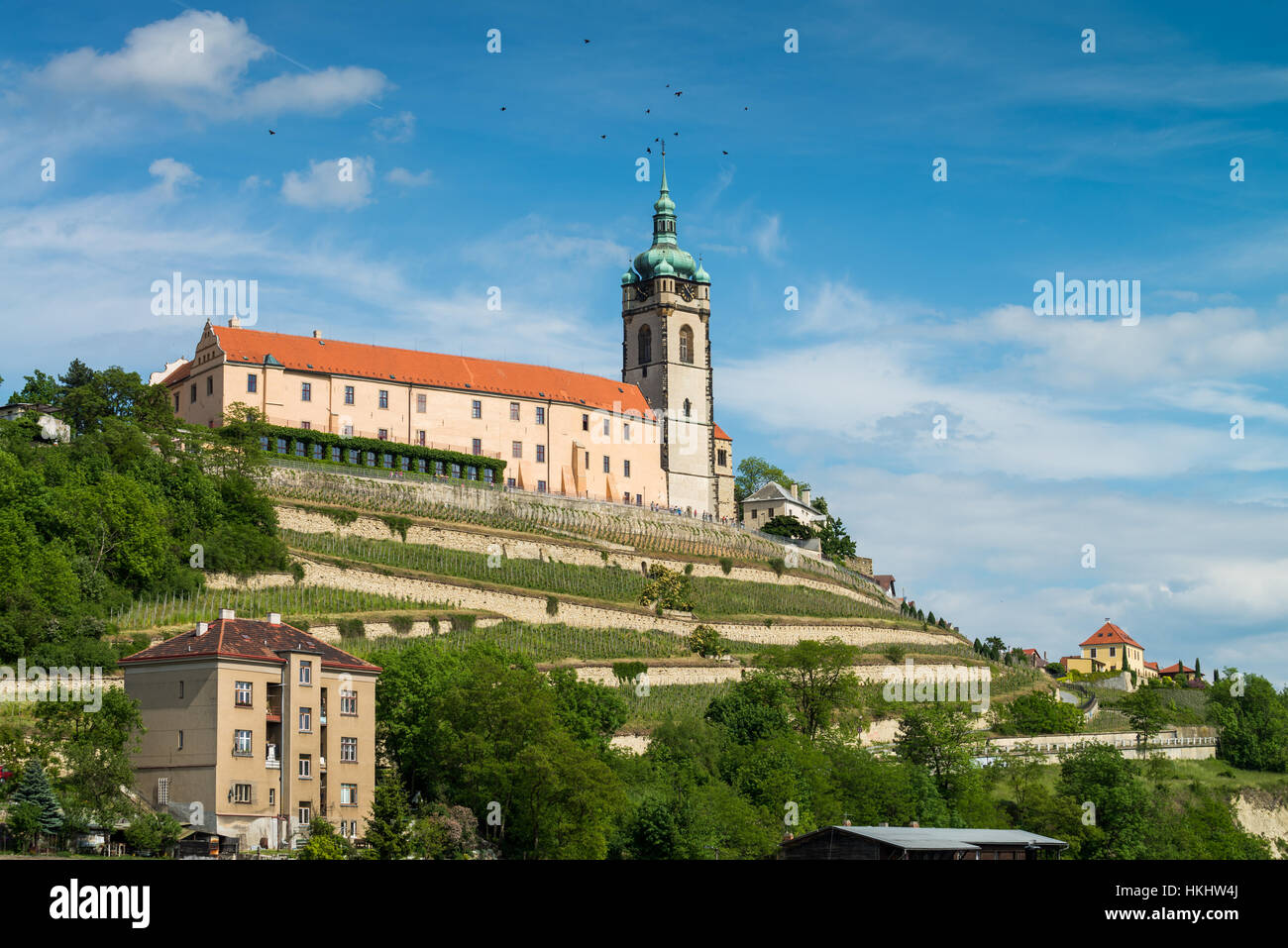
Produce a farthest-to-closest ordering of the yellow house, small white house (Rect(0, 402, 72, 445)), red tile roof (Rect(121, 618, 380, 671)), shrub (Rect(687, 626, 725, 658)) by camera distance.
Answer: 1. the yellow house
2. shrub (Rect(687, 626, 725, 658))
3. small white house (Rect(0, 402, 72, 445))
4. red tile roof (Rect(121, 618, 380, 671))

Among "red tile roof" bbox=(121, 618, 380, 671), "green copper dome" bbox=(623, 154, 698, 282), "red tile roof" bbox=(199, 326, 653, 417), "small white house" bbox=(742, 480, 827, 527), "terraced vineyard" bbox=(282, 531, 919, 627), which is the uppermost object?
"green copper dome" bbox=(623, 154, 698, 282)

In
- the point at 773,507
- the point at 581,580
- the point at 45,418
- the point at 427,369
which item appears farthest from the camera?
the point at 773,507

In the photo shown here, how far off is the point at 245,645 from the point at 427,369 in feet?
154

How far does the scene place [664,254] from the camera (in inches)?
4660

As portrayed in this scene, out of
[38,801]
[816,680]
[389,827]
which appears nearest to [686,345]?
[816,680]

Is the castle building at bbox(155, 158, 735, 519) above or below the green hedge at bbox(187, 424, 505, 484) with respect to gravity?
above

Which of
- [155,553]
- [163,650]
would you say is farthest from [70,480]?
[163,650]

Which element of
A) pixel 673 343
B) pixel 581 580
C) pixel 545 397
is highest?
pixel 673 343

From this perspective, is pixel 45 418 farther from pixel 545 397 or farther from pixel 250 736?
pixel 545 397

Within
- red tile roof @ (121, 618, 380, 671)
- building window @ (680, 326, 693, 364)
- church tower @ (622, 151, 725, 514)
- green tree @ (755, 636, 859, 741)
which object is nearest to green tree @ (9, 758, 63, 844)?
red tile roof @ (121, 618, 380, 671)

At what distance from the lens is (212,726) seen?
50.9m

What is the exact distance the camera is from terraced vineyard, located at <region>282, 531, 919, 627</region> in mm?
79125

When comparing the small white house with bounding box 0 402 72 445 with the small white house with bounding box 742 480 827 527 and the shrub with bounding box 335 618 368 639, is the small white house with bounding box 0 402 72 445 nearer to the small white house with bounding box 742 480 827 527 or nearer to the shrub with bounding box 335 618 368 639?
the shrub with bounding box 335 618 368 639
